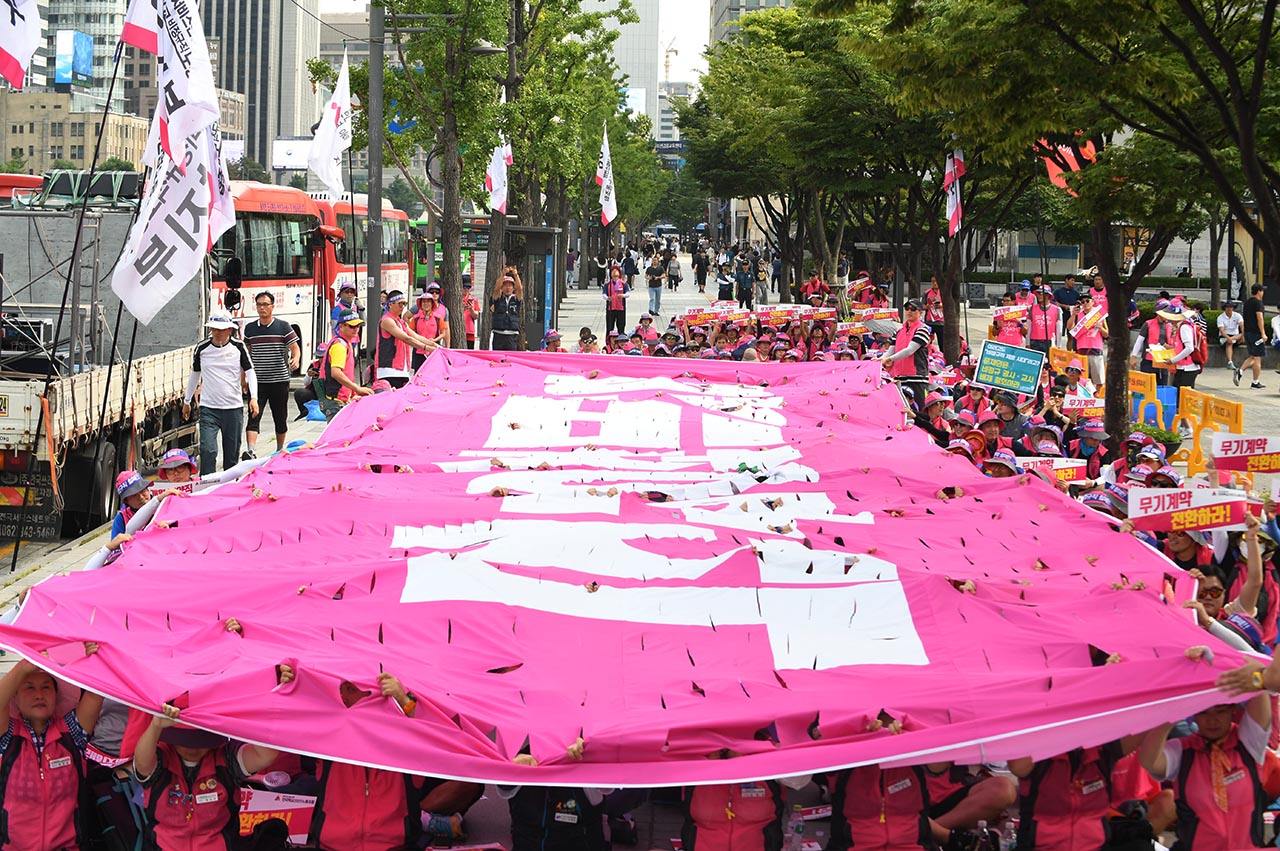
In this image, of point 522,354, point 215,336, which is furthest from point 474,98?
point 215,336

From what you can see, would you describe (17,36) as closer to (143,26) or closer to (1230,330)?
(143,26)

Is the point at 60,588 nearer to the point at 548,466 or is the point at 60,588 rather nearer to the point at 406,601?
the point at 406,601

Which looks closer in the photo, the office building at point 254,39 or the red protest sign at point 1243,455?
the red protest sign at point 1243,455

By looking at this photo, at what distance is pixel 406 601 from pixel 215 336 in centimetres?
729

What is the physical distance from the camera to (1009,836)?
6.80 m

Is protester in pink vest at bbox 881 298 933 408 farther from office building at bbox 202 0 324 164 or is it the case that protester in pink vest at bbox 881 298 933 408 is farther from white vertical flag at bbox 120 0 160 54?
office building at bbox 202 0 324 164

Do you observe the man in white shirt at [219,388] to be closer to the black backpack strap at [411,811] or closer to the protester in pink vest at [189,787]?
the protester in pink vest at [189,787]

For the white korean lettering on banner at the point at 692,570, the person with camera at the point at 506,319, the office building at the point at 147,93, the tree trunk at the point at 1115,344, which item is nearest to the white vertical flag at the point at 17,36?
the white korean lettering on banner at the point at 692,570

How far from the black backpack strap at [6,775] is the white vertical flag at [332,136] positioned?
17278 mm

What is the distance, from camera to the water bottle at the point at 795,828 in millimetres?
6617

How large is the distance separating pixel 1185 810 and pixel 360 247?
32.8 metres

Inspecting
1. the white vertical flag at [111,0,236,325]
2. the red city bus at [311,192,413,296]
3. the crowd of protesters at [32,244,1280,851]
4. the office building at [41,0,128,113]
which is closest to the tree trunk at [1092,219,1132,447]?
the crowd of protesters at [32,244,1280,851]

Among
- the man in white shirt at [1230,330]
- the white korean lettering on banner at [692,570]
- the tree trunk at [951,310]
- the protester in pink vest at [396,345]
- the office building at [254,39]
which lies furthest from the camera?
the office building at [254,39]

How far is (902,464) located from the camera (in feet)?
36.0
